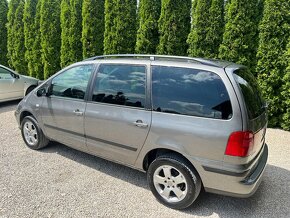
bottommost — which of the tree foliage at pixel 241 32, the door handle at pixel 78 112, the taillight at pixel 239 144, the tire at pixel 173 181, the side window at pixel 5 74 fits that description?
the tire at pixel 173 181

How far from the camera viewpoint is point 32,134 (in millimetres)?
4367

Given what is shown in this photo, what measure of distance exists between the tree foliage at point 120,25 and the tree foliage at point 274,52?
127 inches

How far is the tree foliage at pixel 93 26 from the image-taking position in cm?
737

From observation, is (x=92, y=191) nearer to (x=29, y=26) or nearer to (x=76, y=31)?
(x=76, y=31)

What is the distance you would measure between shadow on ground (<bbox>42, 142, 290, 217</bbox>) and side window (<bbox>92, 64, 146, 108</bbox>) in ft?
3.65

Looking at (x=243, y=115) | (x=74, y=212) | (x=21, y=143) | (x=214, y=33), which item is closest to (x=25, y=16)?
(x=21, y=143)

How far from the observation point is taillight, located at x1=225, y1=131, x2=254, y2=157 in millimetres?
2432

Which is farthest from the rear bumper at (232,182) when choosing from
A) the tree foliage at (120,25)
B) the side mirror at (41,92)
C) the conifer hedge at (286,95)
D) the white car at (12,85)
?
the white car at (12,85)

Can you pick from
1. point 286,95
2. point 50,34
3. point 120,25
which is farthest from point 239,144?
point 50,34

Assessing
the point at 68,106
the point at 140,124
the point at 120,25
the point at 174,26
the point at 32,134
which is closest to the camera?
the point at 140,124

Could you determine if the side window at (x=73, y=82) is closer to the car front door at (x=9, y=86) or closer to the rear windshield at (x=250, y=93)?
the rear windshield at (x=250, y=93)

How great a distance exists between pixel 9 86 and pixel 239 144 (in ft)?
22.8

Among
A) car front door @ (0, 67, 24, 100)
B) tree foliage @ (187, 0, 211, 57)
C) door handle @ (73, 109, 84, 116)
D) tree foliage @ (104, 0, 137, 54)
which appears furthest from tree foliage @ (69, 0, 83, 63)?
door handle @ (73, 109, 84, 116)

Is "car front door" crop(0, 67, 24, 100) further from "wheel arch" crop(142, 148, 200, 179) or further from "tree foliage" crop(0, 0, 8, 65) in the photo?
"wheel arch" crop(142, 148, 200, 179)
